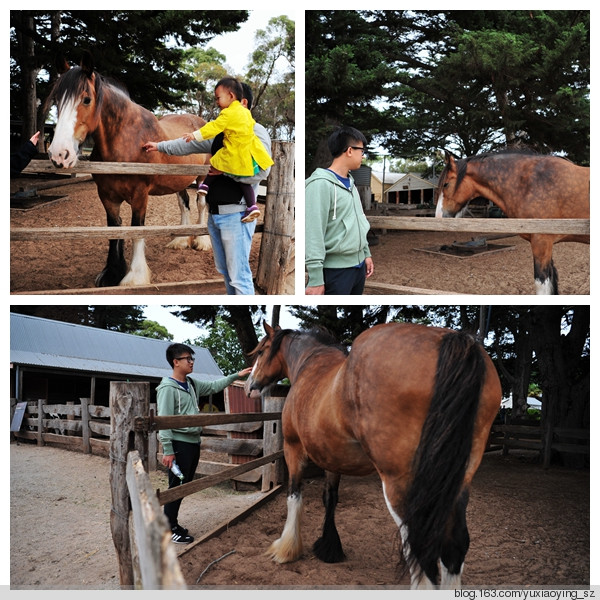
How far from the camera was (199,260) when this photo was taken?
5.20 m

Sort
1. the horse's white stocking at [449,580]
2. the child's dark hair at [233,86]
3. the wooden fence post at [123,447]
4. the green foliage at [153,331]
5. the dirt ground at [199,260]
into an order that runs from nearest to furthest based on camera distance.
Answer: the horse's white stocking at [449,580] < the wooden fence post at [123,447] < the child's dark hair at [233,86] < the dirt ground at [199,260] < the green foliage at [153,331]

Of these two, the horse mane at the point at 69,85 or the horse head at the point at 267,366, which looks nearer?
the horse mane at the point at 69,85

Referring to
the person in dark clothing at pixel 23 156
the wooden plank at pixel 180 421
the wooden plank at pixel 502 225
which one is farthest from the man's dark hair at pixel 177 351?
the wooden plank at pixel 502 225

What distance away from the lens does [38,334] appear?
1318 cm

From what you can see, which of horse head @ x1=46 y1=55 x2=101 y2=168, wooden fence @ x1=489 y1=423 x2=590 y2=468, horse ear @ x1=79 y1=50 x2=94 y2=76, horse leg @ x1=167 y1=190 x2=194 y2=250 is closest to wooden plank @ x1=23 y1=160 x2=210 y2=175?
horse head @ x1=46 y1=55 x2=101 y2=168

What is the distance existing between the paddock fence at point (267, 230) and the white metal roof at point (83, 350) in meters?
7.72

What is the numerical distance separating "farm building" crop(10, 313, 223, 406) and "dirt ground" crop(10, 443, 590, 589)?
6.52 meters

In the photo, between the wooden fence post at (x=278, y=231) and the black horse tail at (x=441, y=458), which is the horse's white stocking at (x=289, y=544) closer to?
the black horse tail at (x=441, y=458)

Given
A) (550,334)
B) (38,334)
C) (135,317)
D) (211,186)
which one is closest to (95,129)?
(211,186)

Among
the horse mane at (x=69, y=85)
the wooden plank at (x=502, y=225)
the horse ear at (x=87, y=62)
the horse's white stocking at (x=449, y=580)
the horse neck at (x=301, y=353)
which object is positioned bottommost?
the horse's white stocking at (x=449, y=580)

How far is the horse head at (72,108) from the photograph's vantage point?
11.6 feet

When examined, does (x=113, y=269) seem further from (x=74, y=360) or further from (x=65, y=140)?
(x=74, y=360)

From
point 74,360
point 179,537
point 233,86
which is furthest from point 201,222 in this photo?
point 74,360

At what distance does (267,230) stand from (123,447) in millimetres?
2458
